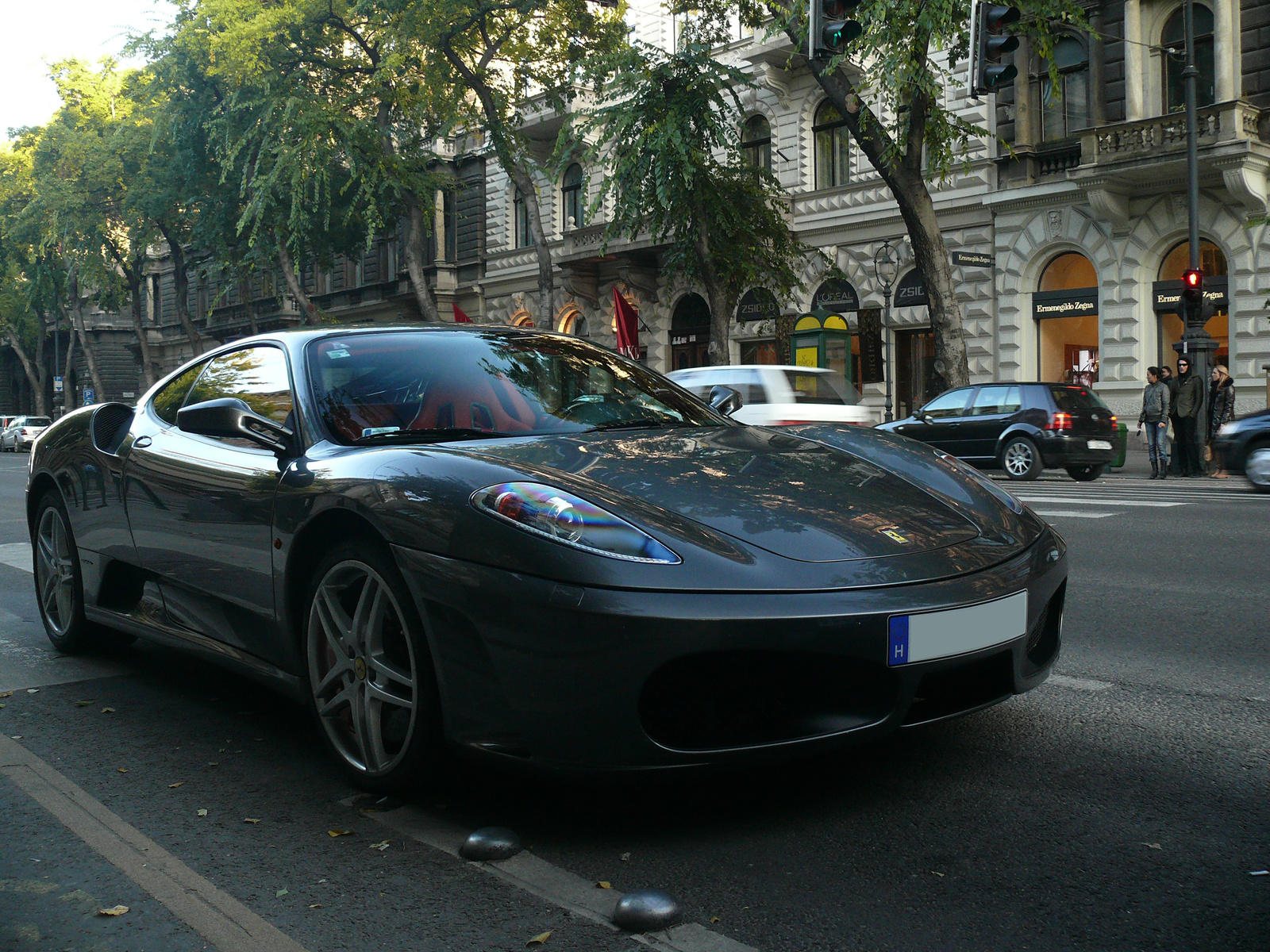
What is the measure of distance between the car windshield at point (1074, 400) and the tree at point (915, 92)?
Answer: 2.06m

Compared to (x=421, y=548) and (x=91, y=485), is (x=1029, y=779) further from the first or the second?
(x=91, y=485)

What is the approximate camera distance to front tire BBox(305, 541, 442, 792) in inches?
120

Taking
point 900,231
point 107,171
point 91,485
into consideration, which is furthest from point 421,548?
point 107,171

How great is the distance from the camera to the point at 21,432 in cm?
4797

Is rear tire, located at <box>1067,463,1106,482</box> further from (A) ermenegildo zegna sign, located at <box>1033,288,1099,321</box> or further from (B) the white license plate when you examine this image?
(B) the white license plate

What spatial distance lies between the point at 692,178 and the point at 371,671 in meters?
19.5

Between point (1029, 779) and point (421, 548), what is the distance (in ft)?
5.46

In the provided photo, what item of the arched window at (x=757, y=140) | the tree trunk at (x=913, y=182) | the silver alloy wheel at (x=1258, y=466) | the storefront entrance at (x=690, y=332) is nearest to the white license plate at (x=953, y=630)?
the silver alloy wheel at (x=1258, y=466)

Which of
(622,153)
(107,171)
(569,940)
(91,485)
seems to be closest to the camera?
(569,940)

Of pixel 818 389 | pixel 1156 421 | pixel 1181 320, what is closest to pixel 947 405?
pixel 1156 421

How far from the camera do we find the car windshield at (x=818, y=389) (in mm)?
14109

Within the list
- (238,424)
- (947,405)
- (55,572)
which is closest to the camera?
(238,424)

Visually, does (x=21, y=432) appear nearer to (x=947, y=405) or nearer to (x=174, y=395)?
(x=947, y=405)

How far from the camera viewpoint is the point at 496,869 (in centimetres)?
275
